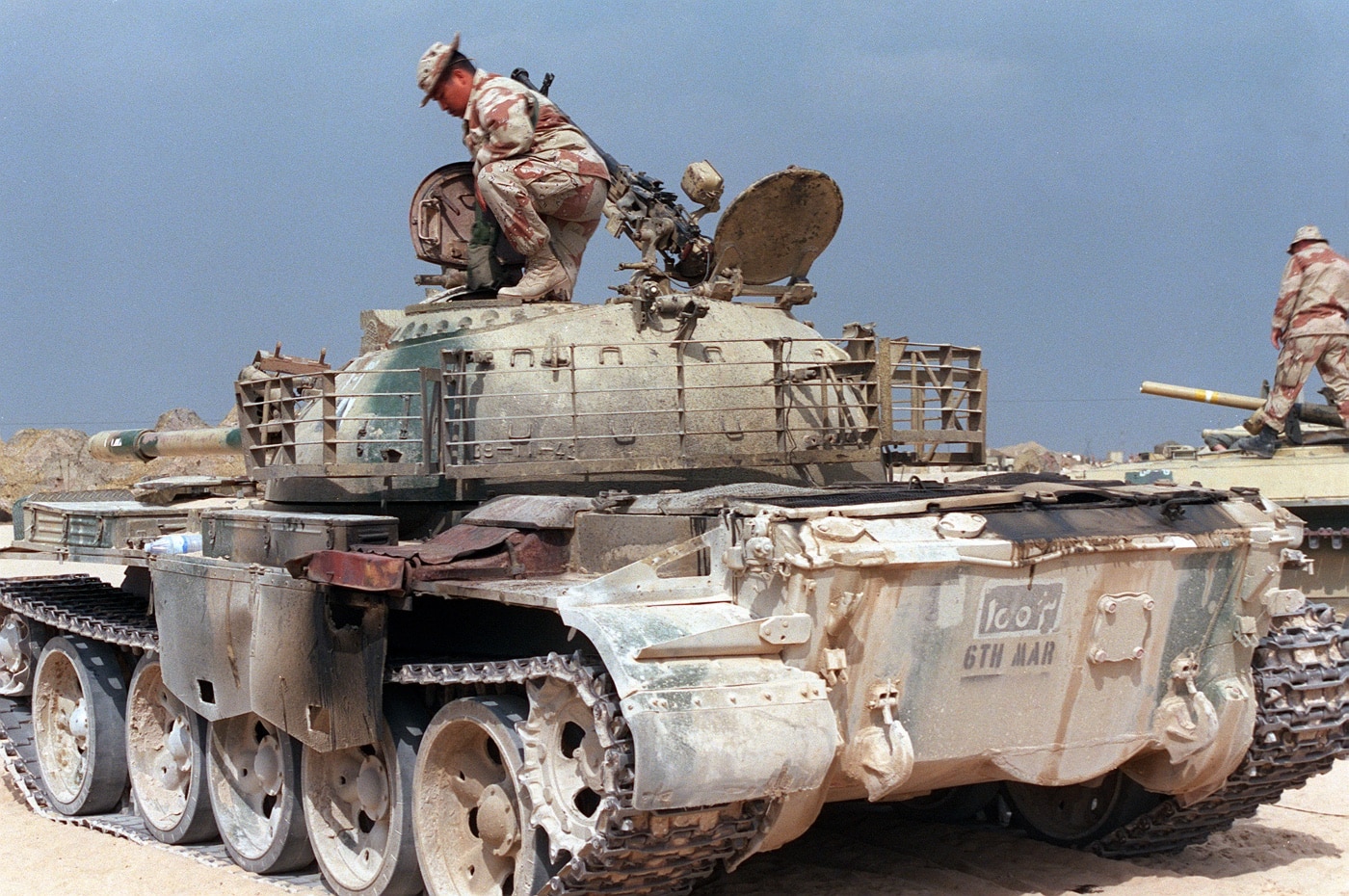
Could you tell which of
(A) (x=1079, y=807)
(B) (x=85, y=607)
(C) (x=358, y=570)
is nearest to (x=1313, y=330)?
(A) (x=1079, y=807)

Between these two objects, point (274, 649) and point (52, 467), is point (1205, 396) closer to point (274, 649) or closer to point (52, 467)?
point (274, 649)

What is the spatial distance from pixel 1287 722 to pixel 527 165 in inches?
190

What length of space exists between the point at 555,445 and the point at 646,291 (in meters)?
1.06

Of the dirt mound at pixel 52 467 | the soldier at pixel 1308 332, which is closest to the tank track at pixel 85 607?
the soldier at pixel 1308 332

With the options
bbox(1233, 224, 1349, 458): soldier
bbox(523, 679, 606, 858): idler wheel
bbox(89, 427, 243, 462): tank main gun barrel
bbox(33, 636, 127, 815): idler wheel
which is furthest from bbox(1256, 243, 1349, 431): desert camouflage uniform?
bbox(523, 679, 606, 858): idler wheel

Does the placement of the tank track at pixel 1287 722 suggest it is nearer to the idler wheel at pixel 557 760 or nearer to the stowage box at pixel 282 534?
the idler wheel at pixel 557 760

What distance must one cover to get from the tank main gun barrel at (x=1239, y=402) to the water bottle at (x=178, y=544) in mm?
11159

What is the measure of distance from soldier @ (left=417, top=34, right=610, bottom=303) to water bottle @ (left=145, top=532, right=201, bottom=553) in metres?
2.17

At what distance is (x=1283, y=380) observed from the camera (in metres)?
15.3

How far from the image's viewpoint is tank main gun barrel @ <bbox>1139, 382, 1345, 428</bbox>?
50.8 feet

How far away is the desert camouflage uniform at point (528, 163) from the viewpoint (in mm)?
8664

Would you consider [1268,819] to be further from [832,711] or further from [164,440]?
[164,440]

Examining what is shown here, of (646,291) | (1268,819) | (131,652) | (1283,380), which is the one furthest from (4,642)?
(1283,380)

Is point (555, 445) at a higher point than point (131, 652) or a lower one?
higher
